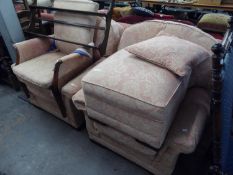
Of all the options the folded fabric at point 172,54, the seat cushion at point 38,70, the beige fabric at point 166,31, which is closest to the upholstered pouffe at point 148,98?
the folded fabric at point 172,54

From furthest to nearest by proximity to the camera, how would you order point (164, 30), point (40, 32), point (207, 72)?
point (40, 32), point (164, 30), point (207, 72)

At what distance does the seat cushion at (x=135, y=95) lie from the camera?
95cm

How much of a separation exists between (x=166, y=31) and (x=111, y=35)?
51 centimetres

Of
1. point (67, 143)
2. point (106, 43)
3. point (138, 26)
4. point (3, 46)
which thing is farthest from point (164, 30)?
point (3, 46)

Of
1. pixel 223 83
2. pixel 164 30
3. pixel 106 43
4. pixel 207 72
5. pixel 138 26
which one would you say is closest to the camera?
pixel 223 83

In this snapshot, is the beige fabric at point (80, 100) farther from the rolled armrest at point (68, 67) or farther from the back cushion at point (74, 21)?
the back cushion at point (74, 21)

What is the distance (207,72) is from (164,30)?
1.33 ft

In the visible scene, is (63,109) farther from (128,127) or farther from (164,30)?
(164,30)

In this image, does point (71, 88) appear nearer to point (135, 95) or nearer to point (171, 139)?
point (135, 95)

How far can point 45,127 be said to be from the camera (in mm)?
1732

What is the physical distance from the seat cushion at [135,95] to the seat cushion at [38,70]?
1.73ft

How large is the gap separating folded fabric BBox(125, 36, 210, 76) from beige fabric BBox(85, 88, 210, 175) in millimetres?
273

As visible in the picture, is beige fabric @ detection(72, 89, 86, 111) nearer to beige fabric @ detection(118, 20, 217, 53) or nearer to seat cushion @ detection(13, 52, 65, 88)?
seat cushion @ detection(13, 52, 65, 88)

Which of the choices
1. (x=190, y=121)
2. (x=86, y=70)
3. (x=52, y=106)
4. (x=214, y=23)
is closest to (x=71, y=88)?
(x=86, y=70)
